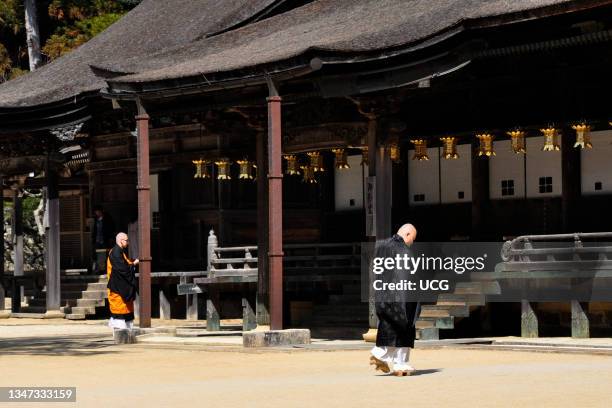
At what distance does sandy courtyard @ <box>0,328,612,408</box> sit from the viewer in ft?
47.1

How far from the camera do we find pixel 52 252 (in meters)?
35.0

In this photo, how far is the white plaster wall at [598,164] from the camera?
25.7 m

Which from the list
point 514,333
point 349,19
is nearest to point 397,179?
point 349,19

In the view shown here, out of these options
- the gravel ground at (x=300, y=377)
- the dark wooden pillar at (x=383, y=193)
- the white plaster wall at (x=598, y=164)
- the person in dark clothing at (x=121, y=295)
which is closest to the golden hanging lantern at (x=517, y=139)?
the white plaster wall at (x=598, y=164)

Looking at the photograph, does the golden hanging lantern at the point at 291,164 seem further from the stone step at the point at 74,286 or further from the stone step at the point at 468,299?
the stone step at the point at 74,286

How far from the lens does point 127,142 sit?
34.8 m

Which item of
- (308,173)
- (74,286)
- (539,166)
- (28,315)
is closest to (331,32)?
(308,173)

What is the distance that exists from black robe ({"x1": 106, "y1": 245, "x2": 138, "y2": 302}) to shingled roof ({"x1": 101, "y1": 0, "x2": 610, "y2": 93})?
3.07m

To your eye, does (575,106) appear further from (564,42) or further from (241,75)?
(241,75)

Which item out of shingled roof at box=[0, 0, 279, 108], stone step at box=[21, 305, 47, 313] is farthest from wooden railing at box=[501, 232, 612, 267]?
stone step at box=[21, 305, 47, 313]

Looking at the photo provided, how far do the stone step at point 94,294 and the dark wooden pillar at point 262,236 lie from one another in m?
8.53

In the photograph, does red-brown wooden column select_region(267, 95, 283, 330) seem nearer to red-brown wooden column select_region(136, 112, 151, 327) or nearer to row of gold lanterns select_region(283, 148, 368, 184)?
red-brown wooden column select_region(136, 112, 151, 327)

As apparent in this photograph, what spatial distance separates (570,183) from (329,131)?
4.41 meters

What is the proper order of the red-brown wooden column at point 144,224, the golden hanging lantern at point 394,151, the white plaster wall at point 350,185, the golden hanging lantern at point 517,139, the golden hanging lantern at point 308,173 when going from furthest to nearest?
the white plaster wall at point 350,185 → the golden hanging lantern at point 308,173 → the golden hanging lantern at point 517,139 → the red-brown wooden column at point 144,224 → the golden hanging lantern at point 394,151
